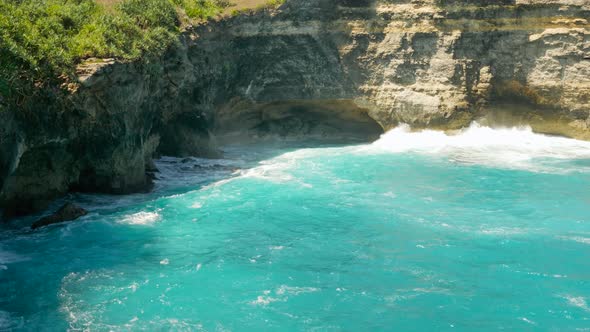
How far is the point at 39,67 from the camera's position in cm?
2389

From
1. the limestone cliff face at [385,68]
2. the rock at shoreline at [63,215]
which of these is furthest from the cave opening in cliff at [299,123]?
the rock at shoreline at [63,215]

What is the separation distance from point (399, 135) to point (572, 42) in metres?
12.6

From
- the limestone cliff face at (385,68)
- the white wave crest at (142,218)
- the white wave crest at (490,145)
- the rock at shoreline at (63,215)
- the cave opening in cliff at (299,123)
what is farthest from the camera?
the cave opening in cliff at (299,123)

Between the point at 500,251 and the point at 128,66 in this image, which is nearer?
the point at 500,251

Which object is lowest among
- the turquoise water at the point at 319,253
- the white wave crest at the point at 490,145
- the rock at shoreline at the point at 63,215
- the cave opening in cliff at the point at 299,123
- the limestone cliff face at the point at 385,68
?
the turquoise water at the point at 319,253

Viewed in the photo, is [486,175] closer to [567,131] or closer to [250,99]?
[567,131]

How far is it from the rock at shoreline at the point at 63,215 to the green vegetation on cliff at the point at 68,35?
4737mm

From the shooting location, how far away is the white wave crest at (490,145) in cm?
3522

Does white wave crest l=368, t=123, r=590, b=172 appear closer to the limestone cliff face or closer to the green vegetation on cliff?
the limestone cliff face

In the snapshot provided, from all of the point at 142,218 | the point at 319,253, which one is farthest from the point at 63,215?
the point at 319,253

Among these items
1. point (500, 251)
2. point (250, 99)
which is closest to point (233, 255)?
point (500, 251)

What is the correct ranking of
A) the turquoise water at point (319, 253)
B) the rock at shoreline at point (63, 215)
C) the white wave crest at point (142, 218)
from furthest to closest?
the white wave crest at point (142, 218), the rock at shoreline at point (63, 215), the turquoise water at point (319, 253)

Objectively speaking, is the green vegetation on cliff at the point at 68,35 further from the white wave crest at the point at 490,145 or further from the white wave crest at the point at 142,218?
the white wave crest at the point at 490,145

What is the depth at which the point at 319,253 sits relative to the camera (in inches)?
845
